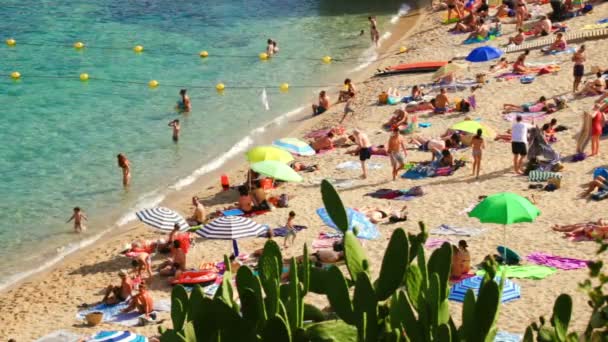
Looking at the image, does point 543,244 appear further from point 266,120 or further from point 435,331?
point 266,120

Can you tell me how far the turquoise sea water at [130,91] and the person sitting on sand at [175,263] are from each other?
365cm

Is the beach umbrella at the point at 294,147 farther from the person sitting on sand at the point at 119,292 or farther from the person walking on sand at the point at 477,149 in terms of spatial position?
the person sitting on sand at the point at 119,292

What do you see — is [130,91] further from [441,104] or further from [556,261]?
[556,261]

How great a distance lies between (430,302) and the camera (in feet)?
25.0

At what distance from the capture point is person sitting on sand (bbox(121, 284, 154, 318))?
48.9 feet

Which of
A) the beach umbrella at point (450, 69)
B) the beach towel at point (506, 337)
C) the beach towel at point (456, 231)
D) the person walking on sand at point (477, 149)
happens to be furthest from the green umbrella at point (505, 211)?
the beach umbrella at point (450, 69)

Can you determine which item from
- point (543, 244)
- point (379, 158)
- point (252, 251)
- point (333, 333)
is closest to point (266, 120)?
point (379, 158)

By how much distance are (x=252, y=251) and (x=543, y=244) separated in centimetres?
479

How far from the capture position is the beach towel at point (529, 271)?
46.8ft

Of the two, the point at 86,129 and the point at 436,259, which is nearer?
the point at 436,259

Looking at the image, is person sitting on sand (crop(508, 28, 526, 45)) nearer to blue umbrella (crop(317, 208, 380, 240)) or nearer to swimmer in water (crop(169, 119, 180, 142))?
swimmer in water (crop(169, 119, 180, 142))

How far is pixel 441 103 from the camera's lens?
24016 millimetres

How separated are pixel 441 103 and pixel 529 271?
10.1 metres

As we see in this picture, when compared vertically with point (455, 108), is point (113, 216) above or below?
below
